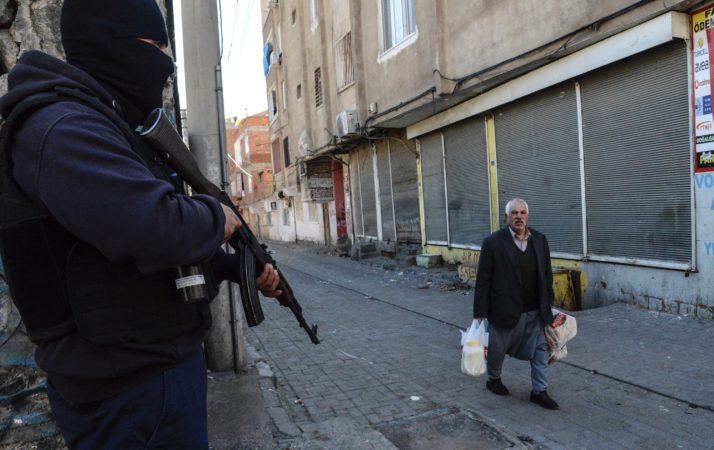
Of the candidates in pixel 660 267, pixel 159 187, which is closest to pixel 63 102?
pixel 159 187

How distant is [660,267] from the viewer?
703cm

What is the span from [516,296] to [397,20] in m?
10.5

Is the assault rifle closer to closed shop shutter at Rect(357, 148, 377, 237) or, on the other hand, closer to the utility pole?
the utility pole

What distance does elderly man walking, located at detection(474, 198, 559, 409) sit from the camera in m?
4.56

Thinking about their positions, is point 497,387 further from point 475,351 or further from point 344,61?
point 344,61

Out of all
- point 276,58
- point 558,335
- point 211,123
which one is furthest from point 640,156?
point 276,58

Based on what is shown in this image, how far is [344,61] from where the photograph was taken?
16672 mm

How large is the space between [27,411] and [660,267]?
24.2 ft

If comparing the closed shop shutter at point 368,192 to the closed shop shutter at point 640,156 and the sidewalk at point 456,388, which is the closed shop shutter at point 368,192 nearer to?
the sidewalk at point 456,388

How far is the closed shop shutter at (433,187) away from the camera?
13.1 meters

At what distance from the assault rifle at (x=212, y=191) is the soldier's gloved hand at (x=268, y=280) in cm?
3

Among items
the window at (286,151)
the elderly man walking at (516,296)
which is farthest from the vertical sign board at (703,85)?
the window at (286,151)

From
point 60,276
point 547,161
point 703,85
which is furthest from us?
point 547,161

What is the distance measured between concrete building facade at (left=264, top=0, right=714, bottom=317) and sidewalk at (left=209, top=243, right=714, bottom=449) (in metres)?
1.07
